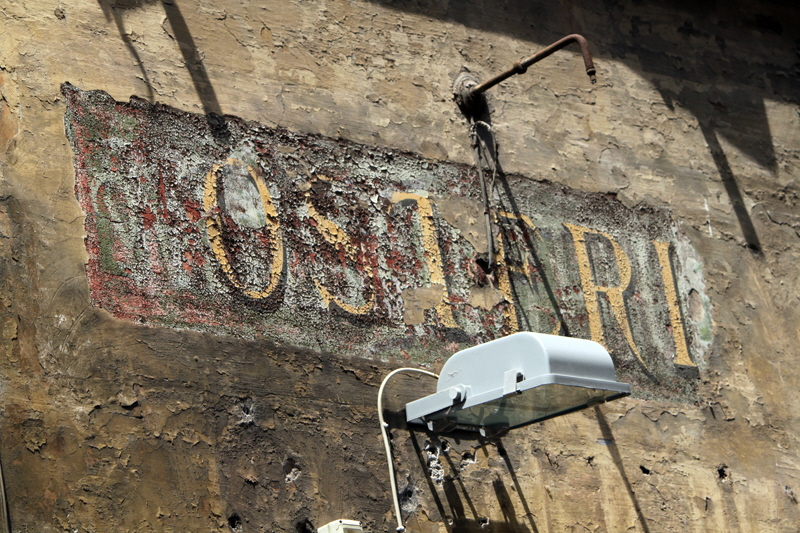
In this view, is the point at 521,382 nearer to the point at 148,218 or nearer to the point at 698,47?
the point at 148,218

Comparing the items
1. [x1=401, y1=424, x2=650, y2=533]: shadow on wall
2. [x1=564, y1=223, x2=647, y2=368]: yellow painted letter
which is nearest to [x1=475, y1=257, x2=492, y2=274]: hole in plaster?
[x1=564, y1=223, x2=647, y2=368]: yellow painted letter

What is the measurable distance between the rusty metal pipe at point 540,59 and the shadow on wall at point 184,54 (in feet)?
4.28

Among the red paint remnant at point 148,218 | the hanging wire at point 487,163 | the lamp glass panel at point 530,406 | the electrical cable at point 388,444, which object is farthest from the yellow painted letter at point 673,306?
the red paint remnant at point 148,218

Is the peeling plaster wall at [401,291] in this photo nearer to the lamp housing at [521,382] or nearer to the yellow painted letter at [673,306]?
the yellow painted letter at [673,306]

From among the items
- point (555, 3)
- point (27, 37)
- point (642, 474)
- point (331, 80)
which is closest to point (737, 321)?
point (642, 474)

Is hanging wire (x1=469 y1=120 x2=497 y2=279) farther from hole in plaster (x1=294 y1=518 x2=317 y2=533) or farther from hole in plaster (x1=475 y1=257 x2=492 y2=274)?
hole in plaster (x1=294 y1=518 x2=317 y2=533)

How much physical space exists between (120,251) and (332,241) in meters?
0.95

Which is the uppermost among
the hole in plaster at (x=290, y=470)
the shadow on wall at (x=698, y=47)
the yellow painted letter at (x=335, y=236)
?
the shadow on wall at (x=698, y=47)

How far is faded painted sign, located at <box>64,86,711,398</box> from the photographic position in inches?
162

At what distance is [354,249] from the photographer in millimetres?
4535

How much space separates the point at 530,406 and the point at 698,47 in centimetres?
298

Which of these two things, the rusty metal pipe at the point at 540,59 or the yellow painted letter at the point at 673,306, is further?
the yellow painted letter at the point at 673,306

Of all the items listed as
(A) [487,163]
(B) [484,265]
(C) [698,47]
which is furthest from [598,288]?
(C) [698,47]

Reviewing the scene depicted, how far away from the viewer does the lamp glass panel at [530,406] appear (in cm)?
368
